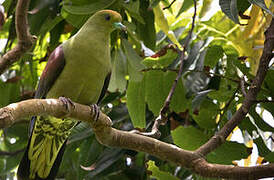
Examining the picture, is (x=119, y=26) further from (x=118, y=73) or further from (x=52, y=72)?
(x=52, y=72)

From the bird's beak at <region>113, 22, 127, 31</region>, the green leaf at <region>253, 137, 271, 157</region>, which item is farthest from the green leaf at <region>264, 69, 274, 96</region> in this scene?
the bird's beak at <region>113, 22, 127, 31</region>

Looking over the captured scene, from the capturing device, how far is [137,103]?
2.47 meters

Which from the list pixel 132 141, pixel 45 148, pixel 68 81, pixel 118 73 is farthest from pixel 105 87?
pixel 132 141

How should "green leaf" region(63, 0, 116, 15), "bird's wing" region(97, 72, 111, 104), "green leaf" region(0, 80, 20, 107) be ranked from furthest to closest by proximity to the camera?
1. "green leaf" region(0, 80, 20, 107)
2. "bird's wing" region(97, 72, 111, 104)
3. "green leaf" region(63, 0, 116, 15)

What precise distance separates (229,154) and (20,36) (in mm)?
1138

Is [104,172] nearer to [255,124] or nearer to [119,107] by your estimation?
[119,107]

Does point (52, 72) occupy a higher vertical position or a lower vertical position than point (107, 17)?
lower

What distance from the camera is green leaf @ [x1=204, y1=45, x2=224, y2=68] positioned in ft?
8.30

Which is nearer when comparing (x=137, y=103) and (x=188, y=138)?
(x=188, y=138)

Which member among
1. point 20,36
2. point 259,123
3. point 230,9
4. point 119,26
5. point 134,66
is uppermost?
point 230,9

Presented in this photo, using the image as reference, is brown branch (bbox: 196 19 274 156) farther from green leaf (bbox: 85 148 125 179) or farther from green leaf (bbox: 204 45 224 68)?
green leaf (bbox: 85 148 125 179)

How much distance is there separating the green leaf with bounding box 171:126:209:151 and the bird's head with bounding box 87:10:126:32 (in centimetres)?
74

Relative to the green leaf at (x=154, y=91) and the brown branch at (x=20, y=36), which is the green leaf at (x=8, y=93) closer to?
the brown branch at (x=20, y=36)

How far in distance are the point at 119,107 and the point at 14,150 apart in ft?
3.38
